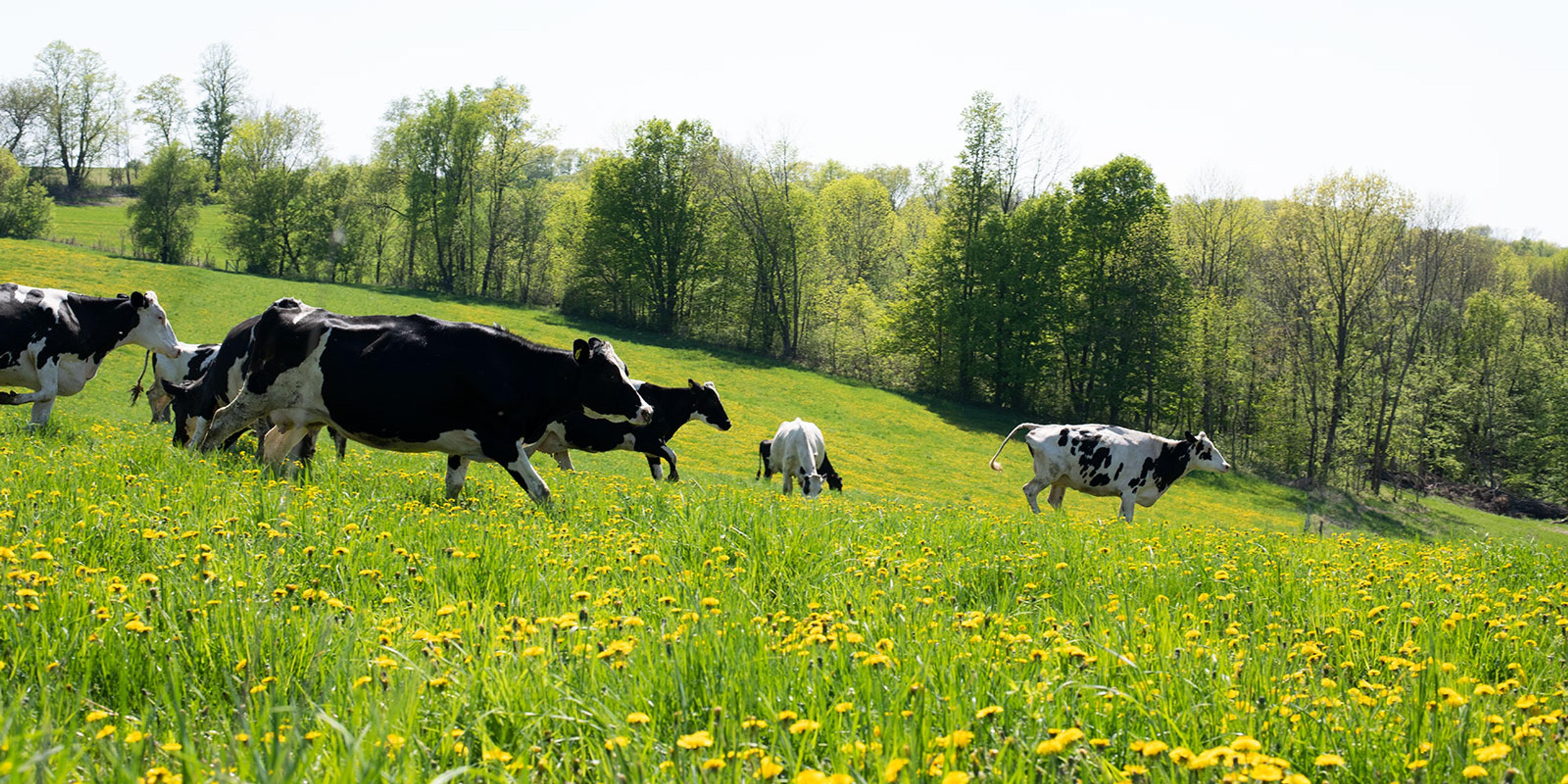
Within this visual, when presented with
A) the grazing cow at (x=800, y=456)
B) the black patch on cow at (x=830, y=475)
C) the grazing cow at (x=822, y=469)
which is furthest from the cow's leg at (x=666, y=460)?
the black patch on cow at (x=830, y=475)

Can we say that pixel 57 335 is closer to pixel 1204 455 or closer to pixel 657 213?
pixel 1204 455

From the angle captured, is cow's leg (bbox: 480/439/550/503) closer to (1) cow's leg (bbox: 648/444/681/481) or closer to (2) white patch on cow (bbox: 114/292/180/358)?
(1) cow's leg (bbox: 648/444/681/481)

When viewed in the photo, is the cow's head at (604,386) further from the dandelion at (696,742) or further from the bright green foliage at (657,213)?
the bright green foliage at (657,213)

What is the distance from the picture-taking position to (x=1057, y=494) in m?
22.0

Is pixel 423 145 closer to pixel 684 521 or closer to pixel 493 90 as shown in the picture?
pixel 493 90

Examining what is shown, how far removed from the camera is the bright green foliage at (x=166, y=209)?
6331cm

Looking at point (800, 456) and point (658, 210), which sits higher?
point (658, 210)

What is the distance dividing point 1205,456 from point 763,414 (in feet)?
83.5

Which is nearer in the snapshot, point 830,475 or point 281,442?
point 281,442

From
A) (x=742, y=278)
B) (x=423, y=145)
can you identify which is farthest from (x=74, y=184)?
(x=742, y=278)

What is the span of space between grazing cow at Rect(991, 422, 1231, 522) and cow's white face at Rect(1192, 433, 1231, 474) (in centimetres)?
8

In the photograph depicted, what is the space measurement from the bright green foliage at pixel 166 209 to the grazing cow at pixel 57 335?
191 ft

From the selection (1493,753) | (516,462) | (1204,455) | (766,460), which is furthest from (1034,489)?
(1493,753)

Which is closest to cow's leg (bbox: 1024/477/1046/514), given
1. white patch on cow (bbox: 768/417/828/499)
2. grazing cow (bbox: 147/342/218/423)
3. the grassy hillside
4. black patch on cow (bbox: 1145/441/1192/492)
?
black patch on cow (bbox: 1145/441/1192/492)
